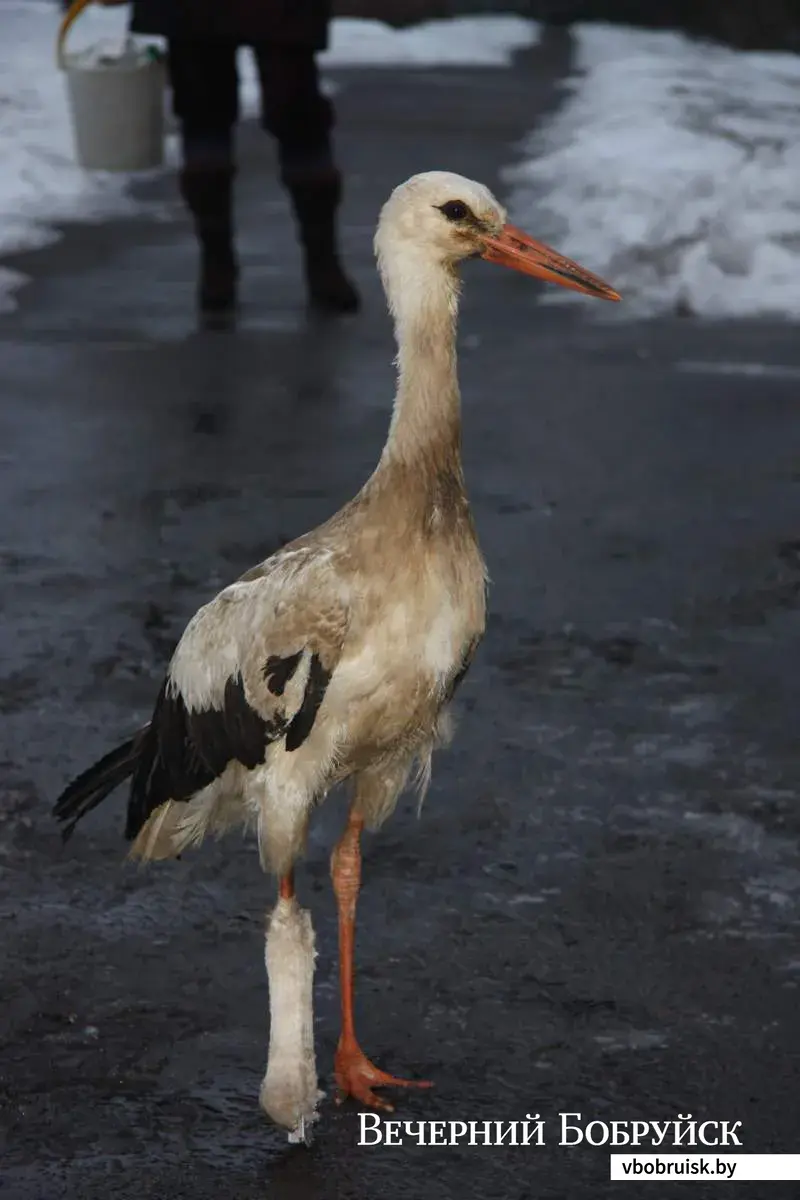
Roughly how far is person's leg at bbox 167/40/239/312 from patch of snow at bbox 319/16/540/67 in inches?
642

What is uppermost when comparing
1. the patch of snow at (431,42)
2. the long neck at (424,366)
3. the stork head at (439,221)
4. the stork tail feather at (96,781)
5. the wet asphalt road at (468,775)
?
the stork head at (439,221)

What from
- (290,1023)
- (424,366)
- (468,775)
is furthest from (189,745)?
(468,775)

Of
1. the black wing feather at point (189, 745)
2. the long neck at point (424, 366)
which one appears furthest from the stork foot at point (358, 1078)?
the long neck at point (424, 366)

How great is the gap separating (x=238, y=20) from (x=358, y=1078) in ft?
23.8

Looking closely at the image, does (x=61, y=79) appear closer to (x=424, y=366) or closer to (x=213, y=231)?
(x=213, y=231)

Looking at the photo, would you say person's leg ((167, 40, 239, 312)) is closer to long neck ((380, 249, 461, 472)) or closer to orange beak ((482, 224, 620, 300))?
orange beak ((482, 224, 620, 300))

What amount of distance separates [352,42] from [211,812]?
87.3 feet

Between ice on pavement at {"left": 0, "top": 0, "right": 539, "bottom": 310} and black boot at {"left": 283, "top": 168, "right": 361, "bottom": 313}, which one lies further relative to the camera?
ice on pavement at {"left": 0, "top": 0, "right": 539, "bottom": 310}

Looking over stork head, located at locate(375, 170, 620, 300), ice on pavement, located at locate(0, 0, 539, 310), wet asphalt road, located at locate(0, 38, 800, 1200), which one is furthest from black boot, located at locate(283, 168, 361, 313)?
stork head, located at locate(375, 170, 620, 300)

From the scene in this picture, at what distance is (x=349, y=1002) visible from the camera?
483 cm

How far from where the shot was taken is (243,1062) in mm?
4863

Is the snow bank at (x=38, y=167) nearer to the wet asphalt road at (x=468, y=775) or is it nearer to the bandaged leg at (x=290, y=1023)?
the wet asphalt road at (x=468, y=775)

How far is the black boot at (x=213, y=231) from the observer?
1172 cm

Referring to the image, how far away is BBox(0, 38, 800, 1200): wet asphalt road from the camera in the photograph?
4.72 metres
